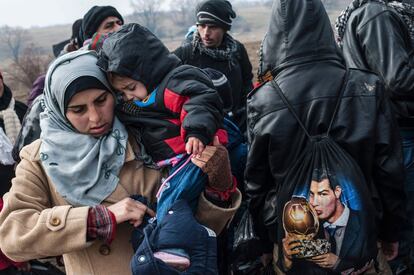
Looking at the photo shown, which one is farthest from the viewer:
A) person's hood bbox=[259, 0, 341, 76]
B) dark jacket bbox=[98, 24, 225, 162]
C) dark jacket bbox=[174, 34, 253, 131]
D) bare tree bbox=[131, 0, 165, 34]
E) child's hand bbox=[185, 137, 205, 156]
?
bare tree bbox=[131, 0, 165, 34]

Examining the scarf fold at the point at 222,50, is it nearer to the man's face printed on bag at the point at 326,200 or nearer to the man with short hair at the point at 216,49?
the man with short hair at the point at 216,49

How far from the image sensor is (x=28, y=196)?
170 centimetres

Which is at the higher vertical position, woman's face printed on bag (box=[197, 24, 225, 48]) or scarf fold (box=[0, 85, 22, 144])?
woman's face printed on bag (box=[197, 24, 225, 48])

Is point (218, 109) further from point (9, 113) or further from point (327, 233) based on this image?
point (9, 113)

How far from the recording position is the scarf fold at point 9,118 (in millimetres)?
3273

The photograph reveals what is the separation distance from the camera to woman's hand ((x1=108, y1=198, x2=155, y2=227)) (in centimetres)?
161

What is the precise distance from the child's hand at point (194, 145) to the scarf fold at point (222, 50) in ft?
7.97

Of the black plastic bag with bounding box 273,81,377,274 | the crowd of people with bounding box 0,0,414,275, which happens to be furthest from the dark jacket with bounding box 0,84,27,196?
the black plastic bag with bounding box 273,81,377,274

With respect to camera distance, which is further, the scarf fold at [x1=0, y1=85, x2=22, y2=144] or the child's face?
the scarf fold at [x1=0, y1=85, x2=22, y2=144]

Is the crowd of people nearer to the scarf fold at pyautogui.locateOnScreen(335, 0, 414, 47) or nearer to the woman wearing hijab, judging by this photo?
the woman wearing hijab

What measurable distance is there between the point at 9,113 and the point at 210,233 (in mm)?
2464

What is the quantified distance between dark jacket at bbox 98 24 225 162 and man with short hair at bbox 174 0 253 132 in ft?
6.66

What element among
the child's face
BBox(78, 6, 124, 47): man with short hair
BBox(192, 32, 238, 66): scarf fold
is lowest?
BBox(192, 32, 238, 66): scarf fold

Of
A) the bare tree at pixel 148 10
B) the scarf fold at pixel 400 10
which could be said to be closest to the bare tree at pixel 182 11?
the bare tree at pixel 148 10
